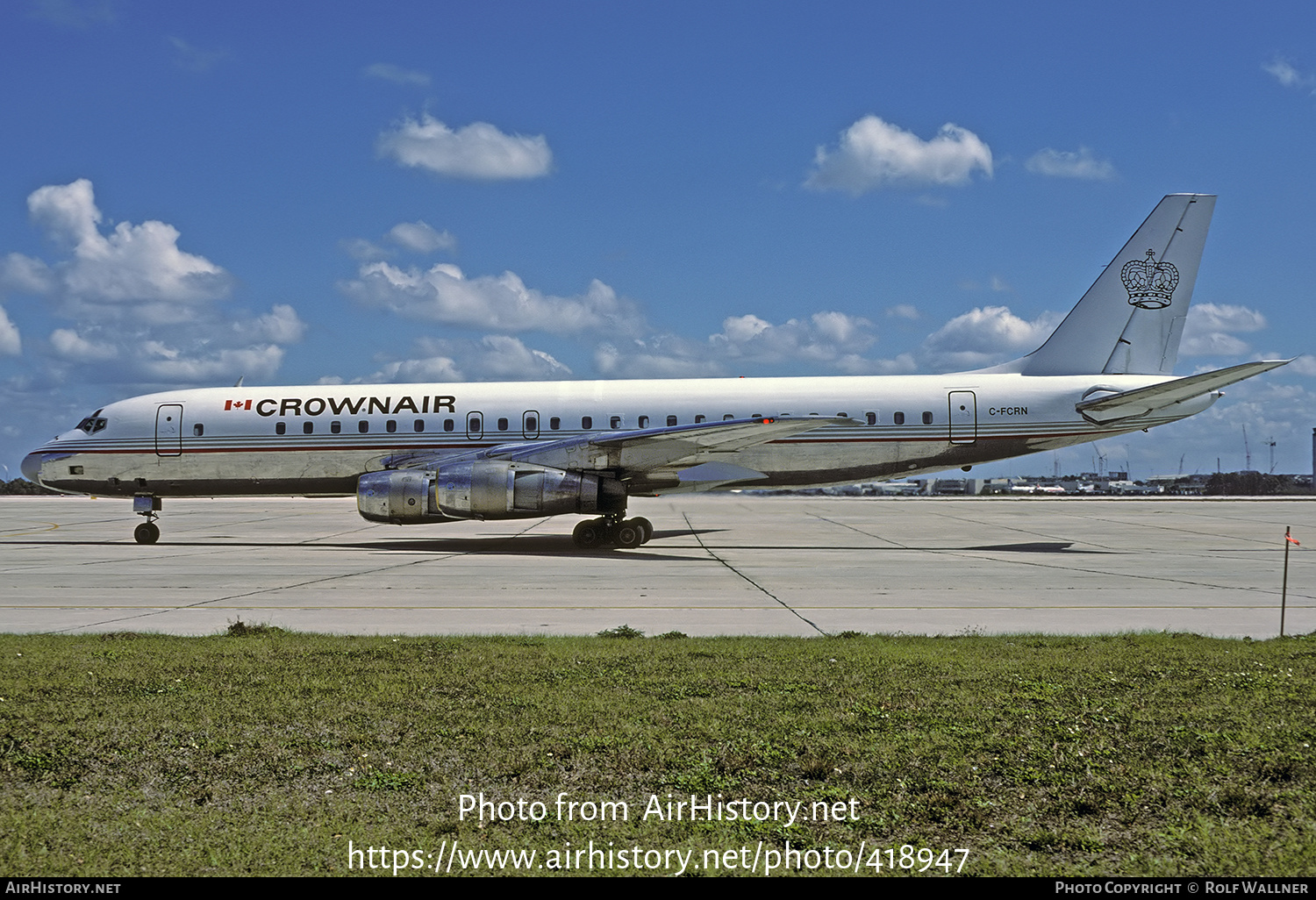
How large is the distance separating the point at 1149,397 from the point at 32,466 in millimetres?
28632

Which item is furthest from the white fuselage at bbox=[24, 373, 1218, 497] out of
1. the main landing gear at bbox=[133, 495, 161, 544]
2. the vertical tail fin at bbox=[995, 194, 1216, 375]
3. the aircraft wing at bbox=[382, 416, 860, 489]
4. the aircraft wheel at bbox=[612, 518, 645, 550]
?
the aircraft wheel at bbox=[612, 518, 645, 550]

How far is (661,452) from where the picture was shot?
21422 millimetres

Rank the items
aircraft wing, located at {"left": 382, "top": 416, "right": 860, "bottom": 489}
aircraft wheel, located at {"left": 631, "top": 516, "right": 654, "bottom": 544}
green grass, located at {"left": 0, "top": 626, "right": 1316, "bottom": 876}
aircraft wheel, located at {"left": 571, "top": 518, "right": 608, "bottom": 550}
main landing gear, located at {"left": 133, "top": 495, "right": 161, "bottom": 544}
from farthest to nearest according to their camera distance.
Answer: main landing gear, located at {"left": 133, "top": 495, "right": 161, "bottom": 544}
aircraft wheel, located at {"left": 631, "top": 516, "right": 654, "bottom": 544}
aircraft wheel, located at {"left": 571, "top": 518, "right": 608, "bottom": 550}
aircraft wing, located at {"left": 382, "top": 416, "right": 860, "bottom": 489}
green grass, located at {"left": 0, "top": 626, "right": 1316, "bottom": 876}

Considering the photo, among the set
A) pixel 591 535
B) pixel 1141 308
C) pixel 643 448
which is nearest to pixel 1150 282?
pixel 1141 308

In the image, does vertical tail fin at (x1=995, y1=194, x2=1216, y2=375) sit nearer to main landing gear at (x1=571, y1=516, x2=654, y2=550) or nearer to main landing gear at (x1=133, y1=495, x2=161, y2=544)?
main landing gear at (x1=571, y1=516, x2=654, y2=550)

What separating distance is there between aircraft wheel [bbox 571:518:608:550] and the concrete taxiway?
14.4 inches

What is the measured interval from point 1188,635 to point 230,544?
21.6m

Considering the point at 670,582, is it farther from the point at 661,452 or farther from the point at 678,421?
the point at 678,421

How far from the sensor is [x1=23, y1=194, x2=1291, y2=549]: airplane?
22.4 meters

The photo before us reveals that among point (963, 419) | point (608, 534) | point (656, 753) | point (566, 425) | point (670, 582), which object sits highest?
point (963, 419)

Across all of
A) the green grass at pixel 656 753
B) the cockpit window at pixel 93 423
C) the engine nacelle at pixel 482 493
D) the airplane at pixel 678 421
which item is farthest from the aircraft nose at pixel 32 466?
the green grass at pixel 656 753
